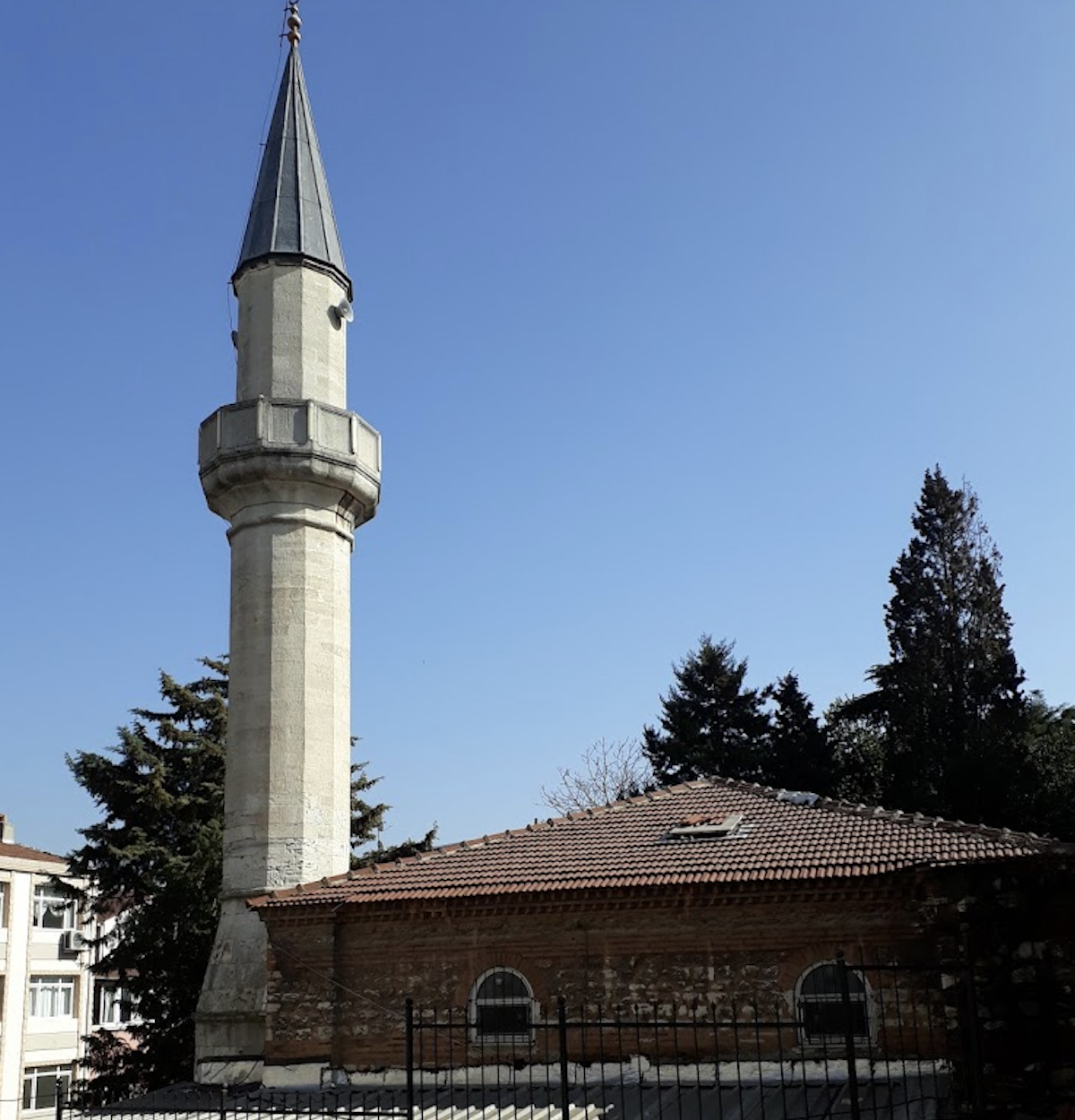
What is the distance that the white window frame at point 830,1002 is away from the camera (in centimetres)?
1342

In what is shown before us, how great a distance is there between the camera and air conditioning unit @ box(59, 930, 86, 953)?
127 feet

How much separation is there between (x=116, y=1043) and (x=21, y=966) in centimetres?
1324

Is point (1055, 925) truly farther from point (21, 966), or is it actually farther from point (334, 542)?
point (21, 966)

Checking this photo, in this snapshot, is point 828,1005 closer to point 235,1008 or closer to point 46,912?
point 235,1008

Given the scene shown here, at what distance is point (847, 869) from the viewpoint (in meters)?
13.6

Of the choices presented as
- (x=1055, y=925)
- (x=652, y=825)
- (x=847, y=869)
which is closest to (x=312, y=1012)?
(x=652, y=825)

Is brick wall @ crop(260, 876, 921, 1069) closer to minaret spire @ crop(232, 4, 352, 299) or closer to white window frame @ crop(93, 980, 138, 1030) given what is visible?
minaret spire @ crop(232, 4, 352, 299)

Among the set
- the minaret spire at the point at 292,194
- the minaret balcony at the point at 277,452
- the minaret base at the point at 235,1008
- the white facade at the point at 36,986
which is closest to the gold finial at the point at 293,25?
the minaret spire at the point at 292,194

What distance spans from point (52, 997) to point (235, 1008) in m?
24.6

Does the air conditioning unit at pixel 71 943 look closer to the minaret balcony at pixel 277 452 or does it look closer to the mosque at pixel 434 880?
the mosque at pixel 434 880

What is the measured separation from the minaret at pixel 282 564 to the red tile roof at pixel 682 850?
204cm

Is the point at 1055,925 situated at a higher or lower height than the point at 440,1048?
higher

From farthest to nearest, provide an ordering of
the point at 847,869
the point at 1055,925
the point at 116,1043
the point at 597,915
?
the point at 116,1043 → the point at 597,915 → the point at 847,869 → the point at 1055,925

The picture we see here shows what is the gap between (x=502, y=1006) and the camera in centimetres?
1481
